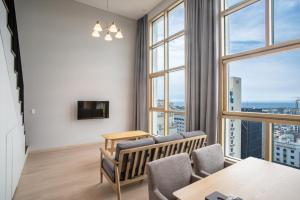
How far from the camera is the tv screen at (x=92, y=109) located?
17.0ft

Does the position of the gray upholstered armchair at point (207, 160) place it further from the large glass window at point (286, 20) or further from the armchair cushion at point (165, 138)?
the large glass window at point (286, 20)

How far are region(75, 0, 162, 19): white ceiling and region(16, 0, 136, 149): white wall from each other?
202mm

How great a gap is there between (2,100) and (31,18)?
3.60 metres

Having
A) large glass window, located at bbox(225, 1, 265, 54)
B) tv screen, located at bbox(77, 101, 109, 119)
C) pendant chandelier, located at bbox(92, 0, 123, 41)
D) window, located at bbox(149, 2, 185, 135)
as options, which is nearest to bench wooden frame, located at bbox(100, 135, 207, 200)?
window, located at bbox(149, 2, 185, 135)

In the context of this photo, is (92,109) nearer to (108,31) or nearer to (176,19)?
(108,31)

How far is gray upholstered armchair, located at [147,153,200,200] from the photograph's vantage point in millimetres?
1626

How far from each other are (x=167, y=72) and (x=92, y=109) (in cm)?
251

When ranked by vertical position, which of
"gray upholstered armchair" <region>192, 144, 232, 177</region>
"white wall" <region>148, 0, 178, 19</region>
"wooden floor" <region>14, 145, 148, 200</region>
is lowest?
"wooden floor" <region>14, 145, 148, 200</region>

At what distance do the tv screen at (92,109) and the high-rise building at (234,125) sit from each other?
3649 mm

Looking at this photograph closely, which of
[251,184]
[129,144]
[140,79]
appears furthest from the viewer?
[140,79]

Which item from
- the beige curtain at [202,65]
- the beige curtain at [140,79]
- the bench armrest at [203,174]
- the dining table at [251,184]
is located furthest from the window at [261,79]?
the beige curtain at [140,79]

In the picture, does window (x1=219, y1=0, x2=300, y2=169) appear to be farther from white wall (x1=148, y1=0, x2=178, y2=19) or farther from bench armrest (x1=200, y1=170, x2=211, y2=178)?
white wall (x1=148, y1=0, x2=178, y2=19)

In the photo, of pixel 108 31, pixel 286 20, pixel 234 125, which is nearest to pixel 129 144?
pixel 234 125

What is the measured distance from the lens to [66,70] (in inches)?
199
